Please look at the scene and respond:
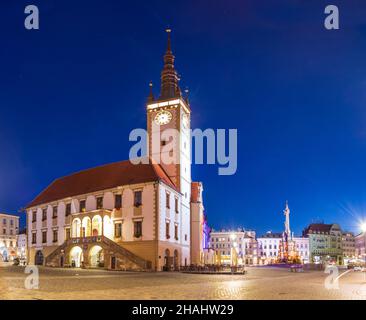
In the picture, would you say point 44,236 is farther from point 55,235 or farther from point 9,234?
point 9,234

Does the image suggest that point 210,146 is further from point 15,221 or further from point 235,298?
point 15,221

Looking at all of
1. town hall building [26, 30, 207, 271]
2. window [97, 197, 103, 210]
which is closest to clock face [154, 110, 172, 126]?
town hall building [26, 30, 207, 271]

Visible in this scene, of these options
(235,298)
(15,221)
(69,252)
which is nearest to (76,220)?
(69,252)

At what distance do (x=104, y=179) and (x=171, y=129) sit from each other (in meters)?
10.5

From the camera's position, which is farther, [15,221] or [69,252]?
[15,221]

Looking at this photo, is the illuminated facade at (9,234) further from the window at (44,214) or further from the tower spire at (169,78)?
the tower spire at (169,78)

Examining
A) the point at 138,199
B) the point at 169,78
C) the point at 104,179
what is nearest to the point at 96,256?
the point at 138,199

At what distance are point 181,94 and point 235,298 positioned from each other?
4455cm

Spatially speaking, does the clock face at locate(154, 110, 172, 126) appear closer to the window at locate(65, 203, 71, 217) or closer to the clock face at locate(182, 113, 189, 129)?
the clock face at locate(182, 113, 189, 129)

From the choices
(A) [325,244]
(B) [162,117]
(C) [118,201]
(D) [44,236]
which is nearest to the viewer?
(C) [118,201]

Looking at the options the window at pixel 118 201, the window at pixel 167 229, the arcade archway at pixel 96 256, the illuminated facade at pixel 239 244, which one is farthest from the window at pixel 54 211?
the illuminated facade at pixel 239 244

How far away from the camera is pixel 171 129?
184 ft

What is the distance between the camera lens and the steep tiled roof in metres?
49.8
